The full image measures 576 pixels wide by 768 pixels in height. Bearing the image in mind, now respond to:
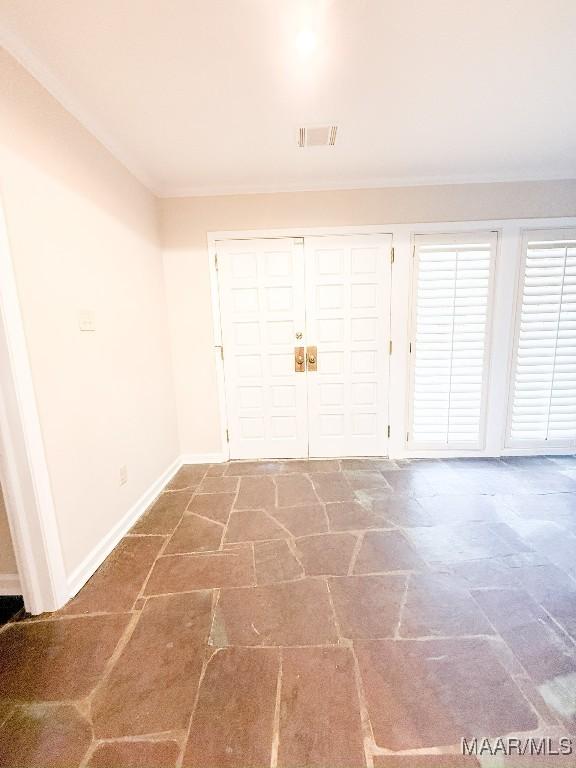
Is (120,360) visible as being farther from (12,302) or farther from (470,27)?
(470,27)

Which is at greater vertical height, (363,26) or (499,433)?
(363,26)

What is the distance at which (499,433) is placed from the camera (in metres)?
2.88

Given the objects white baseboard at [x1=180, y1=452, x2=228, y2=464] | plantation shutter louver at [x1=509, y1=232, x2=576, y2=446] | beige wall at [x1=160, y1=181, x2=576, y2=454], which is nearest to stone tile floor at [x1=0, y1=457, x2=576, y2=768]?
white baseboard at [x1=180, y1=452, x2=228, y2=464]

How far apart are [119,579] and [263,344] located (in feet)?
6.73

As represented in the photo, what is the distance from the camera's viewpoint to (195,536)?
193cm

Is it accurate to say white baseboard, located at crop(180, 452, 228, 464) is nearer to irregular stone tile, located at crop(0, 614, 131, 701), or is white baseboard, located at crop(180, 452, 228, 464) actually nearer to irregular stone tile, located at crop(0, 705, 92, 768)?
irregular stone tile, located at crop(0, 614, 131, 701)

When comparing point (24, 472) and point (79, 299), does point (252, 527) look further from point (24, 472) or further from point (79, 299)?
point (79, 299)

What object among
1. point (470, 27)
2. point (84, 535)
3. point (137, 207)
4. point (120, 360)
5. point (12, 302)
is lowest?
point (84, 535)

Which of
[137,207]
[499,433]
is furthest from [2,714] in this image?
[499,433]

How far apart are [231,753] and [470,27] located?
2869mm

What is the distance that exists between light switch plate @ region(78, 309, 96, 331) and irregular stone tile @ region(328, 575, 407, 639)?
1.94 m

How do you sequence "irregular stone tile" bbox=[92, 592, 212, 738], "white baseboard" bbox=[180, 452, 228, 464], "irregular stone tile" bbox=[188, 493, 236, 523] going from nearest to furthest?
"irregular stone tile" bbox=[92, 592, 212, 738] < "irregular stone tile" bbox=[188, 493, 236, 523] < "white baseboard" bbox=[180, 452, 228, 464]

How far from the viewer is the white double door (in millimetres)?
2738

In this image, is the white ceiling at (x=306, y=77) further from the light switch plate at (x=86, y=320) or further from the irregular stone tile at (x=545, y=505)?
the irregular stone tile at (x=545, y=505)
